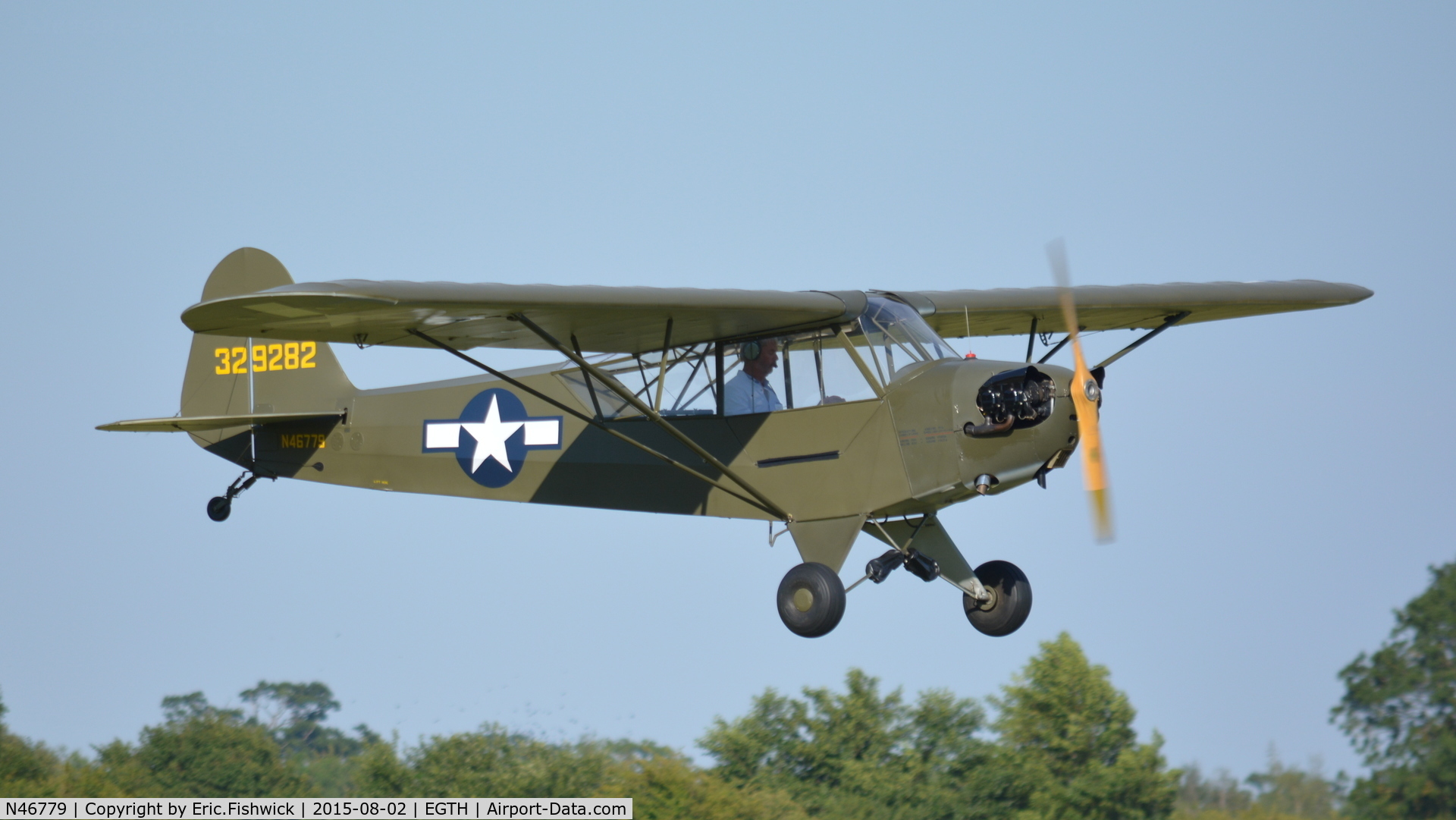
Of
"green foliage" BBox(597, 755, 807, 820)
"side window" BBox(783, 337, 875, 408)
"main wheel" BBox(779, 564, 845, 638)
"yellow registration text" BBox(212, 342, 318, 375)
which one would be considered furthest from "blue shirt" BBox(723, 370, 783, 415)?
"green foliage" BBox(597, 755, 807, 820)

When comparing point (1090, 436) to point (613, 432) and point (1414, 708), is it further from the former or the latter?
point (1414, 708)

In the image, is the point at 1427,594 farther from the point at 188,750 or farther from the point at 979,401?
the point at 979,401

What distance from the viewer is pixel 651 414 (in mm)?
10086

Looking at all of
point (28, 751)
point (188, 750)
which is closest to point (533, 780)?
point (188, 750)

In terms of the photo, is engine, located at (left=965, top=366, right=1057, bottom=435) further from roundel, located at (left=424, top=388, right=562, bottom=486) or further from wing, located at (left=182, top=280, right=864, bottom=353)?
roundel, located at (left=424, top=388, right=562, bottom=486)

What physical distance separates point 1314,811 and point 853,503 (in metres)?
43.4

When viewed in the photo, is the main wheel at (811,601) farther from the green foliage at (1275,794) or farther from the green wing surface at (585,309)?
the green foliage at (1275,794)

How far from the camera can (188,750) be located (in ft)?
125

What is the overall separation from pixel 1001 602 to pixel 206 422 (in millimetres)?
7025

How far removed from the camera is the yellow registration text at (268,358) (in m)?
14.1

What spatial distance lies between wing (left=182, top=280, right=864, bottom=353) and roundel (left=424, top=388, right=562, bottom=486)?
127cm

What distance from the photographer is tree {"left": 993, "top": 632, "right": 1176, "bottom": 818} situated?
38562mm

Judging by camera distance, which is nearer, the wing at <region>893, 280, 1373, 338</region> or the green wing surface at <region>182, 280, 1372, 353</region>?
the green wing surface at <region>182, 280, 1372, 353</region>

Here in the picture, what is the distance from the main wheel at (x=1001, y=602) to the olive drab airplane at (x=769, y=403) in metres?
0.02
